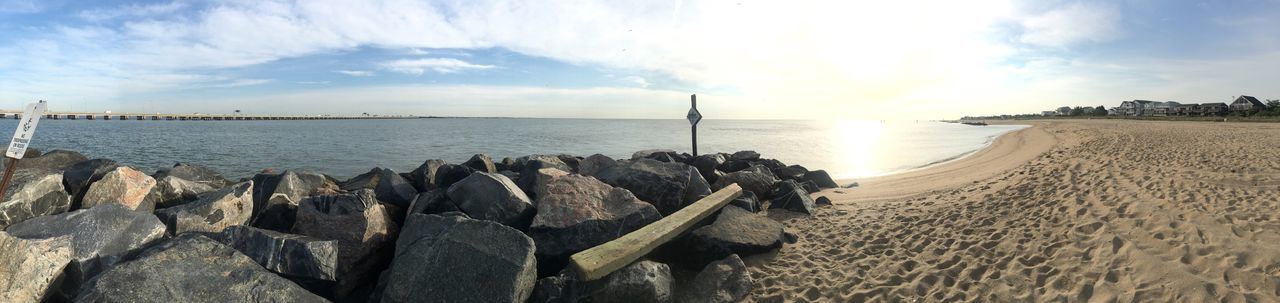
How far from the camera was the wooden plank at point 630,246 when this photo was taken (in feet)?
16.5

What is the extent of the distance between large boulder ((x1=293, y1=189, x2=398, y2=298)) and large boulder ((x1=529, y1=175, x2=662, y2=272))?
168cm

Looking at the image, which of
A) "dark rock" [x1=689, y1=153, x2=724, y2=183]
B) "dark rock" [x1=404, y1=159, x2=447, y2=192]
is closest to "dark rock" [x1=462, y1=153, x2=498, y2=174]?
"dark rock" [x1=404, y1=159, x2=447, y2=192]

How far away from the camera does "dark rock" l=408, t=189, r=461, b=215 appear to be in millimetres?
6547

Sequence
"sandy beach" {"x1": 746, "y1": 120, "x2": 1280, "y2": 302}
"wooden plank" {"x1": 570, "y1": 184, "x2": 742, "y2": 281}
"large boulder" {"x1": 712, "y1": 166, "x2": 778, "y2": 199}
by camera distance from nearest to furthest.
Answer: "wooden plank" {"x1": 570, "y1": 184, "x2": 742, "y2": 281} → "sandy beach" {"x1": 746, "y1": 120, "x2": 1280, "y2": 302} → "large boulder" {"x1": 712, "y1": 166, "x2": 778, "y2": 199}

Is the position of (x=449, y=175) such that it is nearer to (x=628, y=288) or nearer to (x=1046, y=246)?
(x=628, y=288)

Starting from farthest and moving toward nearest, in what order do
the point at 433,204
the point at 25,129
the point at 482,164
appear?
the point at 482,164, the point at 433,204, the point at 25,129

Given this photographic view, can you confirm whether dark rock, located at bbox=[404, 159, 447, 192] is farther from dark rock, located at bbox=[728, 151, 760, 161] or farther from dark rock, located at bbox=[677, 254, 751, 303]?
dark rock, located at bbox=[728, 151, 760, 161]

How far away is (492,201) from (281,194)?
317 cm

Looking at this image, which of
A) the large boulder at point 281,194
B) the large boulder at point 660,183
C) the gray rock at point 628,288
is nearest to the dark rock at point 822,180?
the large boulder at point 660,183

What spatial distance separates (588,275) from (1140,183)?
11.2 m

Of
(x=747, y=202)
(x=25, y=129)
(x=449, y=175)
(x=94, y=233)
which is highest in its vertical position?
(x=25, y=129)

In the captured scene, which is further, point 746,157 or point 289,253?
point 746,157

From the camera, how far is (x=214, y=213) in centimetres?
618

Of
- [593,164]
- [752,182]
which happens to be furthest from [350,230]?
[752,182]
